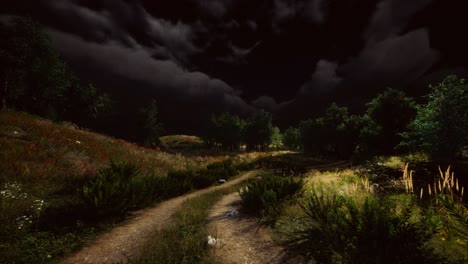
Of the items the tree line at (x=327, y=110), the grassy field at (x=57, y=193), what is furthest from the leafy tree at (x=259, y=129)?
the grassy field at (x=57, y=193)

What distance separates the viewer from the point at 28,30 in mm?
25062

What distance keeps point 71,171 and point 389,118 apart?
3250 cm

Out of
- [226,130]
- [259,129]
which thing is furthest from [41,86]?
[259,129]

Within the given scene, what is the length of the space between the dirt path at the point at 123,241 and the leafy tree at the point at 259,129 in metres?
70.5

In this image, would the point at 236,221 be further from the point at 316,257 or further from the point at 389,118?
the point at 389,118

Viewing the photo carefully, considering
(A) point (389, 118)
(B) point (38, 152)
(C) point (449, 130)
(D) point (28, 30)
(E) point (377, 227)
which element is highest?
(D) point (28, 30)

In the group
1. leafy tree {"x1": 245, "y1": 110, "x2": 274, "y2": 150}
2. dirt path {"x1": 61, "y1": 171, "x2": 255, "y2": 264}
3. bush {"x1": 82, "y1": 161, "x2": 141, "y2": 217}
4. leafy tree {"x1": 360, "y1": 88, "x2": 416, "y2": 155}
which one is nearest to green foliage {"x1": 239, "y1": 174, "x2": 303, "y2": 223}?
dirt path {"x1": 61, "y1": 171, "x2": 255, "y2": 264}

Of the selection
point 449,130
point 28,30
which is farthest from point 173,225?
point 28,30

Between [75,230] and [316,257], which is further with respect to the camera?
[75,230]

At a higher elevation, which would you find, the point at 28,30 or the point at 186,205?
the point at 28,30

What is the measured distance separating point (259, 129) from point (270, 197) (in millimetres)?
71286

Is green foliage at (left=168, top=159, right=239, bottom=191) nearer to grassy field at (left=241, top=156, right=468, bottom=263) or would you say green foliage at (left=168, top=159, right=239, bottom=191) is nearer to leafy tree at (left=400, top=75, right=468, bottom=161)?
grassy field at (left=241, top=156, right=468, bottom=263)

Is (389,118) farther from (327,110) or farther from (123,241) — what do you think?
(123,241)

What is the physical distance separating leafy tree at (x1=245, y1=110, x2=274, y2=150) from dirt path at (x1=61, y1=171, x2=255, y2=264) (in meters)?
70.5
